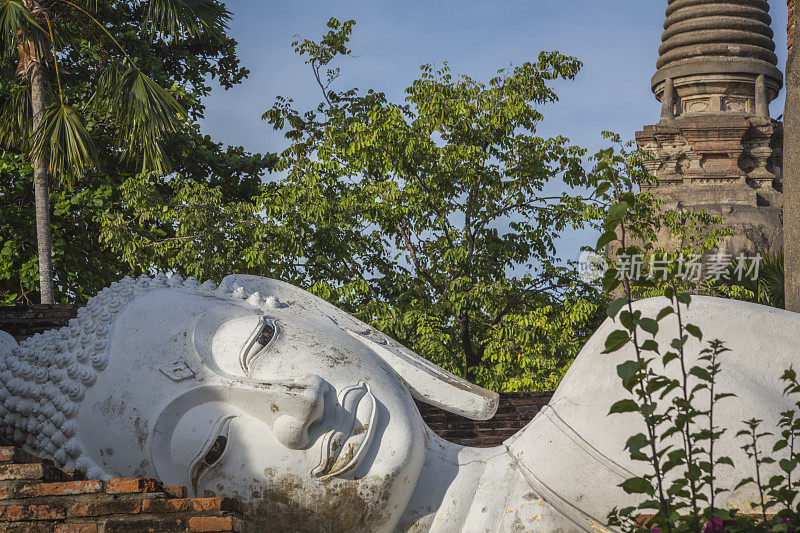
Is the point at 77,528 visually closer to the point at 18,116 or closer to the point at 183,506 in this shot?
the point at 183,506

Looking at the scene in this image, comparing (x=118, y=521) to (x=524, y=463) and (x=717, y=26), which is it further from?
(x=717, y=26)

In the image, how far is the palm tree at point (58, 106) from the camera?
9227 millimetres

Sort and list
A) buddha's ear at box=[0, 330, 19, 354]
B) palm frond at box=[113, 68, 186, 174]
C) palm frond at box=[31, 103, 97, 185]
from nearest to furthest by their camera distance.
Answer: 1. buddha's ear at box=[0, 330, 19, 354]
2. palm frond at box=[31, 103, 97, 185]
3. palm frond at box=[113, 68, 186, 174]

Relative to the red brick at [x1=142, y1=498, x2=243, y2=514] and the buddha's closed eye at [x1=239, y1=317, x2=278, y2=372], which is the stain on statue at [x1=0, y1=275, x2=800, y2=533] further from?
the red brick at [x1=142, y1=498, x2=243, y2=514]

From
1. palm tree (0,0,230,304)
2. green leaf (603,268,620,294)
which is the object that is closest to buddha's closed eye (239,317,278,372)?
green leaf (603,268,620,294)

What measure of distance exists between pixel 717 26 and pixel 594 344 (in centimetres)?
1493

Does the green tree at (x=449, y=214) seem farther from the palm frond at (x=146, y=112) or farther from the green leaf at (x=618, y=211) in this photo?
the green leaf at (x=618, y=211)

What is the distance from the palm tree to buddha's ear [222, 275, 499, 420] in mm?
5756

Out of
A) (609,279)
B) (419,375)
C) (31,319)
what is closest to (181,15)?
(31,319)

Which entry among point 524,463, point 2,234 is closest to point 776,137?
point 2,234

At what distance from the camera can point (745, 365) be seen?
147 inches

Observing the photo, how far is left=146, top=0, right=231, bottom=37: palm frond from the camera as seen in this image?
33.4 ft

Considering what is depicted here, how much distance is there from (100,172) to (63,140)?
3919mm

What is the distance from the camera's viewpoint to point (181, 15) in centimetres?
1038
